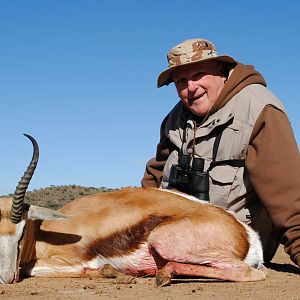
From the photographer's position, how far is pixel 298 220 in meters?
7.00

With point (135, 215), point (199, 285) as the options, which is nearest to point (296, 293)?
point (199, 285)

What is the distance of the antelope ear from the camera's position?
7062 mm

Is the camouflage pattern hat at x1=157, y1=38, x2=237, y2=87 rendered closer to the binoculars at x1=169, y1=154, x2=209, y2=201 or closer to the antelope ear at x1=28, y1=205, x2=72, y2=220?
the binoculars at x1=169, y1=154, x2=209, y2=201

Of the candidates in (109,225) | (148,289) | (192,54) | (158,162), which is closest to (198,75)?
(192,54)

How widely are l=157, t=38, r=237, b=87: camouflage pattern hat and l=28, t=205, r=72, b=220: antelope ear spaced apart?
89.7 inches

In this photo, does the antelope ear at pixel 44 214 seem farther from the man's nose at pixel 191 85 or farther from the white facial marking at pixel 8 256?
the man's nose at pixel 191 85

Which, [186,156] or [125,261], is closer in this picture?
[125,261]

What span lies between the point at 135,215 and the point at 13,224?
1274 mm

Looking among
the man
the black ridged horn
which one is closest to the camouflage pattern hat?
the man

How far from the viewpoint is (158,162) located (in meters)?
9.20

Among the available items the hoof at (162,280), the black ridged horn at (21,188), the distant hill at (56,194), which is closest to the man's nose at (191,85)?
the black ridged horn at (21,188)

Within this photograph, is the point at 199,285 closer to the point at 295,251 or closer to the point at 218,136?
the point at 295,251

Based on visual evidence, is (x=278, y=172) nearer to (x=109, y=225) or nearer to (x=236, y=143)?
(x=236, y=143)

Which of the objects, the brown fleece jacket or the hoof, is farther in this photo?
the brown fleece jacket
